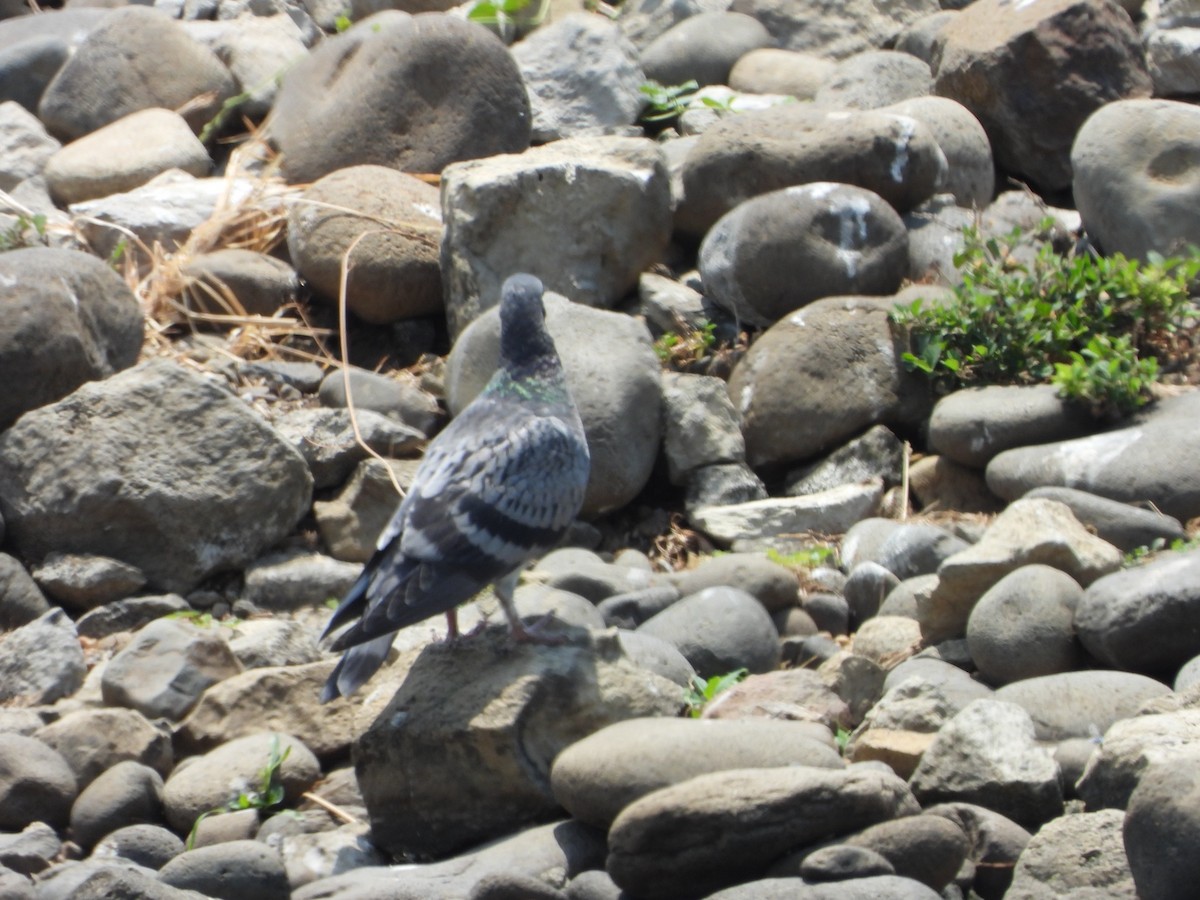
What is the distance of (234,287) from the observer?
10062mm

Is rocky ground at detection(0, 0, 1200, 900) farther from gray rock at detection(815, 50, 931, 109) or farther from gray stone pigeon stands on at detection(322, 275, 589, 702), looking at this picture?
gray stone pigeon stands on at detection(322, 275, 589, 702)

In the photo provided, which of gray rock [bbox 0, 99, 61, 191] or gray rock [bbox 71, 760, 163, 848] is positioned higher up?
gray rock [bbox 0, 99, 61, 191]

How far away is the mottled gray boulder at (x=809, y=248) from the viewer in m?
9.20

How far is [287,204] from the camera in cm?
1063

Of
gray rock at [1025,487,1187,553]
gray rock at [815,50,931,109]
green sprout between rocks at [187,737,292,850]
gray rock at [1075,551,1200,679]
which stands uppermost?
gray rock at [815,50,931,109]

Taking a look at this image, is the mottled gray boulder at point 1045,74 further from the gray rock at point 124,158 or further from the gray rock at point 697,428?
the gray rock at point 124,158

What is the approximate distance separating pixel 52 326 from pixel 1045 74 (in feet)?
19.9

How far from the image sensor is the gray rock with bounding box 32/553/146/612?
26.1ft

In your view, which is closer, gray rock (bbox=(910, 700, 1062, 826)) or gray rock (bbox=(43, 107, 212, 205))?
gray rock (bbox=(910, 700, 1062, 826))

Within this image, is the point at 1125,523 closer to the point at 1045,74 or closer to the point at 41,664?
the point at 1045,74

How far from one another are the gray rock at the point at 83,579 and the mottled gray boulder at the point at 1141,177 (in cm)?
552

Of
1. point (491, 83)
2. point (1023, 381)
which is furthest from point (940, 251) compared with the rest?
point (491, 83)

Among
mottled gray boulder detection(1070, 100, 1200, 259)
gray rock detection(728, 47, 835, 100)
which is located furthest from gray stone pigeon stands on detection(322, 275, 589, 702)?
gray rock detection(728, 47, 835, 100)

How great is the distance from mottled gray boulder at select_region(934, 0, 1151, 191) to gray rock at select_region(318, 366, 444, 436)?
4102 millimetres
